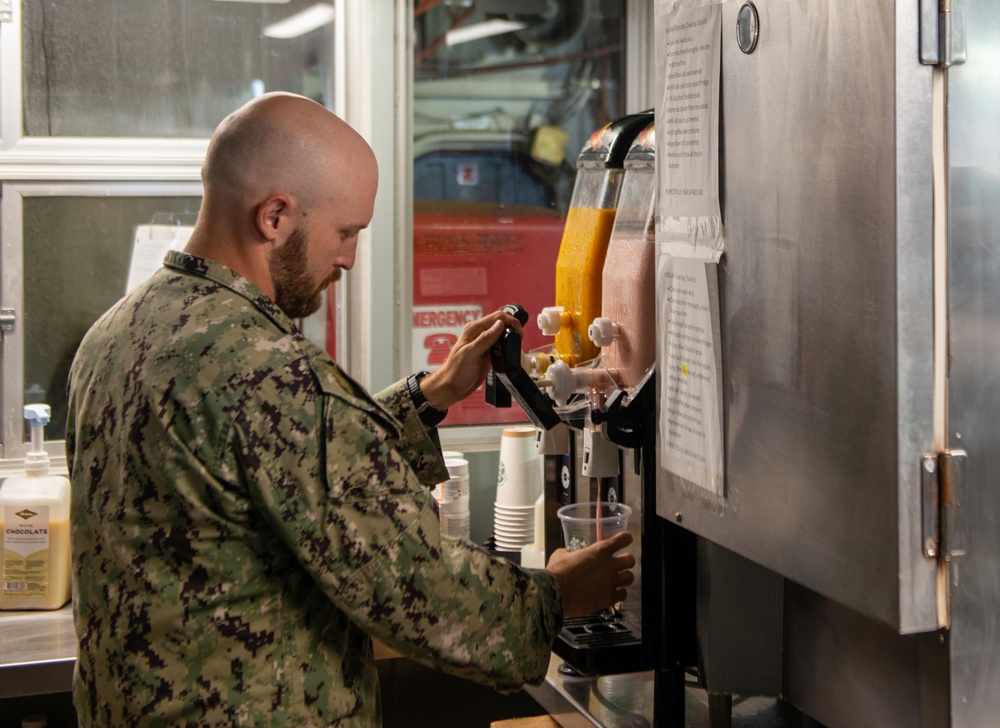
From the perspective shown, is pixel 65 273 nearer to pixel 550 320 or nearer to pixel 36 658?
pixel 36 658

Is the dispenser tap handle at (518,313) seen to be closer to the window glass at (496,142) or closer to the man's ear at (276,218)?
the man's ear at (276,218)

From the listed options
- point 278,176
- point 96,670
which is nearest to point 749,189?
point 278,176

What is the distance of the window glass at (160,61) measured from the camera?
2.19 m

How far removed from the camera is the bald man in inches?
46.4

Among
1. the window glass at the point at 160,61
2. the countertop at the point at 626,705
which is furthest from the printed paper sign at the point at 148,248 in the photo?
the countertop at the point at 626,705

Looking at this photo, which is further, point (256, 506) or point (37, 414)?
point (37, 414)

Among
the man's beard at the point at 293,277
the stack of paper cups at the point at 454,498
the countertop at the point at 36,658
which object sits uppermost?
the man's beard at the point at 293,277

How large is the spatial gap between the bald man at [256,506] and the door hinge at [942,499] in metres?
0.51

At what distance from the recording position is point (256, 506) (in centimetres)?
119

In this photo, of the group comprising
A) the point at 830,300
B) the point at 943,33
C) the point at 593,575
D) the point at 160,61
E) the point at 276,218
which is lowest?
the point at 593,575

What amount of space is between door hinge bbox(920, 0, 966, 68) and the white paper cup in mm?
1387

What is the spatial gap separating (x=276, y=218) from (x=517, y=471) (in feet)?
3.45

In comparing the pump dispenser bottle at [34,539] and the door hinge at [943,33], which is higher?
the door hinge at [943,33]

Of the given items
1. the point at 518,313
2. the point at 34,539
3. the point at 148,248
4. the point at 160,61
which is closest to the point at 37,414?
the point at 34,539
